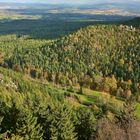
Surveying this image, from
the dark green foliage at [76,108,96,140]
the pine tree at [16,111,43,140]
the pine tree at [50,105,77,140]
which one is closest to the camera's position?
the pine tree at [16,111,43,140]

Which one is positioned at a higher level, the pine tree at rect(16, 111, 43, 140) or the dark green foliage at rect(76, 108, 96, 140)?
the pine tree at rect(16, 111, 43, 140)

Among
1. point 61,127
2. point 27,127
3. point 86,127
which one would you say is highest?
point 27,127

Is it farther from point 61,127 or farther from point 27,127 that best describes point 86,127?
point 27,127

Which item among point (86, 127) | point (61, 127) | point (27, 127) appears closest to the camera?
point (27, 127)

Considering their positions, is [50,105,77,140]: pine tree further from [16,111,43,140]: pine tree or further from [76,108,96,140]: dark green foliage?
[76,108,96,140]: dark green foliage

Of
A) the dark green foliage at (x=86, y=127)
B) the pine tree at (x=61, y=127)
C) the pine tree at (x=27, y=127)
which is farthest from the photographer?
the dark green foliage at (x=86, y=127)

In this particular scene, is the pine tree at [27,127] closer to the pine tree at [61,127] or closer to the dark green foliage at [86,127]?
the pine tree at [61,127]

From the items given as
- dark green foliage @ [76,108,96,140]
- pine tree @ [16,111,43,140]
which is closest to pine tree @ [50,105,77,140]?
pine tree @ [16,111,43,140]

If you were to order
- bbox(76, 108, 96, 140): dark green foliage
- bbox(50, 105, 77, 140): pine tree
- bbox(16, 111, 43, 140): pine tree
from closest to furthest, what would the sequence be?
bbox(16, 111, 43, 140): pine tree → bbox(50, 105, 77, 140): pine tree → bbox(76, 108, 96, 140): dark green foliage

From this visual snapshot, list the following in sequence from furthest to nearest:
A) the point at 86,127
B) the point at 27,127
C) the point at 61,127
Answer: the point at 86,127 → the point at 61,127 → the point at 27,127

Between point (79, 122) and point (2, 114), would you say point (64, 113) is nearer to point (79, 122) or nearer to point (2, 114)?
point (79, 122)

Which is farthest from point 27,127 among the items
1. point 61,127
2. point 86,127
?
point 86,127

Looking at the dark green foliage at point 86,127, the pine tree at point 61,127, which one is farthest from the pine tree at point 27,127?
the dark green foliage at point 86,127
